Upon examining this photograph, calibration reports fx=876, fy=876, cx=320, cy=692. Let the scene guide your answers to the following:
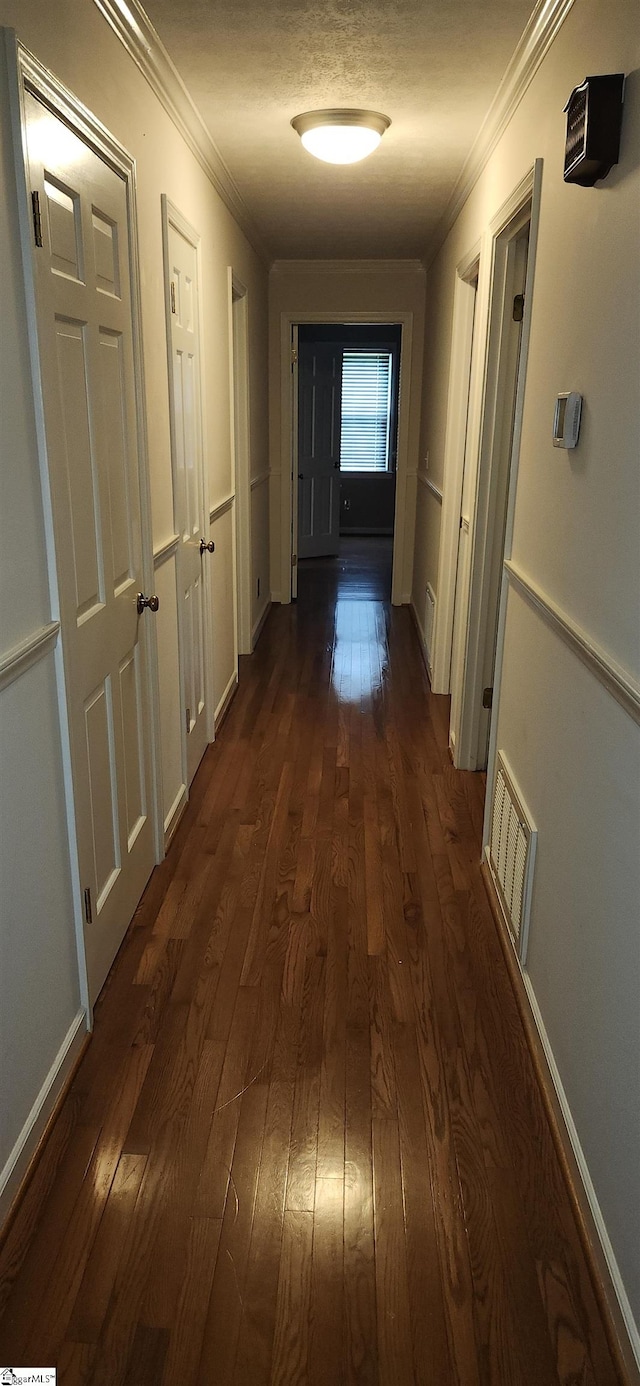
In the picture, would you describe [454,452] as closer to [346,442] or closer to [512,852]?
[512,852]

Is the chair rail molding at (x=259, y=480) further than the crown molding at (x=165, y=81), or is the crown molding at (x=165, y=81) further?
the chair rail molding at (x=259, y=480)

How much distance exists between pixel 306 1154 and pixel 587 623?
120cm

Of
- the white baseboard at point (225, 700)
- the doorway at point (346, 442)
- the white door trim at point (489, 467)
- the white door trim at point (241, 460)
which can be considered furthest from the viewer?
the doorway at point (346, 442)

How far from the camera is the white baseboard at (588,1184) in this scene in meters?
1.34

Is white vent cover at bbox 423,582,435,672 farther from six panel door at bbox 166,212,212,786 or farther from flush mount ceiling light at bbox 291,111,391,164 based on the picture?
flush mount ceiling light at bbox 291,111,391,164

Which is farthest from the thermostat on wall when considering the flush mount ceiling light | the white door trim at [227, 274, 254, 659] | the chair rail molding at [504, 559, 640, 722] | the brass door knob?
the white door trim at [227, 274, 254, 659]

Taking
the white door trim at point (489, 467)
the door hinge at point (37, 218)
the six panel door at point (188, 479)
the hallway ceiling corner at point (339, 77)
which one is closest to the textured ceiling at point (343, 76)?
the hallway ceiling corner at point (339, 77)

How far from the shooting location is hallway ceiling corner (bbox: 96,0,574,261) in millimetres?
2152

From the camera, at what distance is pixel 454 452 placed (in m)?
4.13

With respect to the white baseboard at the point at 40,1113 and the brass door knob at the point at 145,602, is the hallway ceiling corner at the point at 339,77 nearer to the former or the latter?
the brass door knob at the point at 145,602

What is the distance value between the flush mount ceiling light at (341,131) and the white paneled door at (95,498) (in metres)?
1.05

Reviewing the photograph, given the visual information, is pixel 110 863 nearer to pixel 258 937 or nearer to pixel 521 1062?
pixel 258 937

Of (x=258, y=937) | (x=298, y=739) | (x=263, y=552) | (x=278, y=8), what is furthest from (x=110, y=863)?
(x=263, y=552)

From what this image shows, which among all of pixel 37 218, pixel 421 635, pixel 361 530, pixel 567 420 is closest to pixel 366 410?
pixel 361 530
